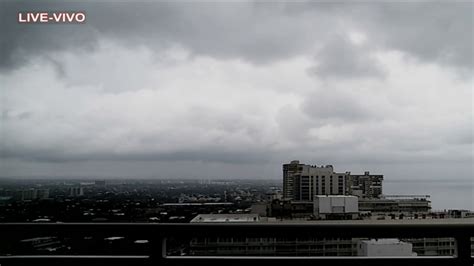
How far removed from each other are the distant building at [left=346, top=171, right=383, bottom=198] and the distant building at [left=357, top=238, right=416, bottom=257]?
3.51ft

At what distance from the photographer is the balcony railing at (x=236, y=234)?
174 cm

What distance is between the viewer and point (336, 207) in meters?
2.55

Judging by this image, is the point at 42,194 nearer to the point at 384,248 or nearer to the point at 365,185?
the point at 384,248

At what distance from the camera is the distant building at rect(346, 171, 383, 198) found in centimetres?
296

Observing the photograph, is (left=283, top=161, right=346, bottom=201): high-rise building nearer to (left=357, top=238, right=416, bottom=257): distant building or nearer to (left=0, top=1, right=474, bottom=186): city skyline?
(left=0, top=1, right=474, bottom=186): city skyline

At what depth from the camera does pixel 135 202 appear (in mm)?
2695

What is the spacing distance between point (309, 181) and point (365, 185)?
452 mm

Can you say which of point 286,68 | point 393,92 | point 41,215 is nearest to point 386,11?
point 393,92

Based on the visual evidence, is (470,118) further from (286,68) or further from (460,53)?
(286,68)

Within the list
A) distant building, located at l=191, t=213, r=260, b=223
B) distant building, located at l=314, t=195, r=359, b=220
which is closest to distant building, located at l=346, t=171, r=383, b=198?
distant building, located at l=314, t=195, r=359, b=220

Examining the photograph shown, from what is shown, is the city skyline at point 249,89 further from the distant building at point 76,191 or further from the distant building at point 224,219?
the distant building at point 224,219

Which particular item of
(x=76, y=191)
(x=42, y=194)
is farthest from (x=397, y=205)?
(x=42, y=194)

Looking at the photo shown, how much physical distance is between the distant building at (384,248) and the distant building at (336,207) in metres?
0.35

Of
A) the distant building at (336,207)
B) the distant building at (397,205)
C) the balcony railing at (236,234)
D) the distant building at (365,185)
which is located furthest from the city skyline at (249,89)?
the balcony railing at (236,234)
